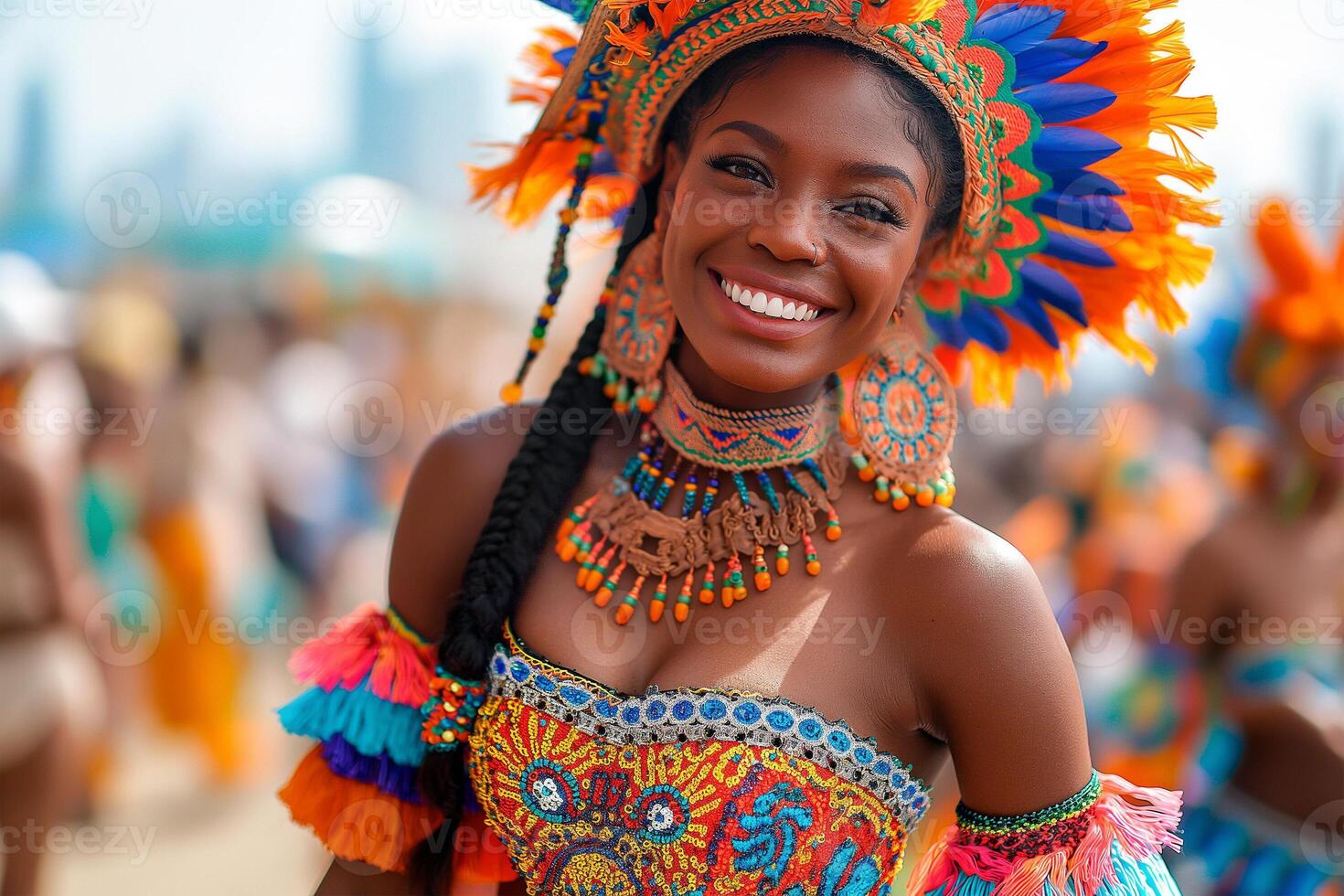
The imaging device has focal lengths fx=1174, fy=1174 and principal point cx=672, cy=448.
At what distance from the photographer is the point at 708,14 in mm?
1999

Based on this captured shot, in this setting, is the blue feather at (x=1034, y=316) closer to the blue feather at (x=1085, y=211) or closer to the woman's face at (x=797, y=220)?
the blue feather at (x=1085, y=211)

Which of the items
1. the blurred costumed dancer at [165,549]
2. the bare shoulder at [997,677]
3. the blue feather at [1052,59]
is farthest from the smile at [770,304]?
the blurred costumed dancer at [165,549]

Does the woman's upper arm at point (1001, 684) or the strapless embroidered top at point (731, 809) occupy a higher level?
the woman's upper arm at point (1001, 684)

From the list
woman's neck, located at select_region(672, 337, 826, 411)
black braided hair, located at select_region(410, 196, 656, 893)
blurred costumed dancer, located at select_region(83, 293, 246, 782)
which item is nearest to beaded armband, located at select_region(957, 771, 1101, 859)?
woman's neck, located at select_region(672, 337, 826, 411)

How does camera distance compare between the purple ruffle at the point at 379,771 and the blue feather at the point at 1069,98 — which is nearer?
the blue feather at the point at 1069,98

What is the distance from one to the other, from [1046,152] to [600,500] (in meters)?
1.03

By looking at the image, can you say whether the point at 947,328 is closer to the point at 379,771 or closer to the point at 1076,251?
the point at 1076,251

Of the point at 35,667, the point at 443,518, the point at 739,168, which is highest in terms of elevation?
the point at 739,168

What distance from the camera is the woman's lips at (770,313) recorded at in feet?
6.29

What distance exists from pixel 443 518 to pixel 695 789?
736mm

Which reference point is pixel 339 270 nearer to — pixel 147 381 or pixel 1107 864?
pixel 147 381

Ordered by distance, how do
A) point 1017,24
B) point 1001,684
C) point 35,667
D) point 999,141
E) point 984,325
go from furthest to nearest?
point 35,667, point 984,325, point 999,141, point 1017,24, point 1001,684

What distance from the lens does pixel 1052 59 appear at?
2.00 meters

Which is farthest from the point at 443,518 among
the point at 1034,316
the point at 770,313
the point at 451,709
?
the point at 1034,316
